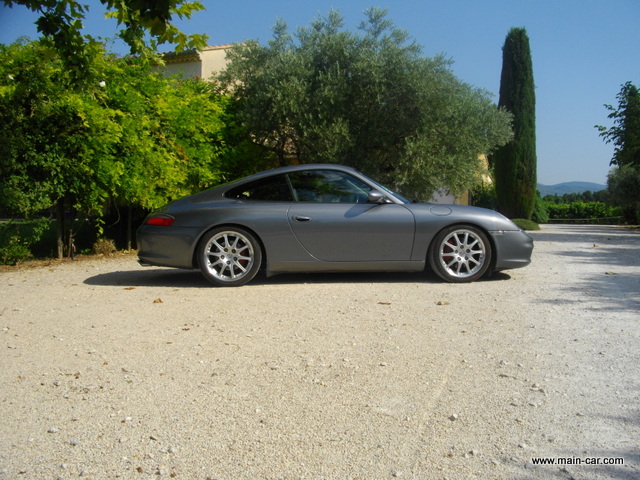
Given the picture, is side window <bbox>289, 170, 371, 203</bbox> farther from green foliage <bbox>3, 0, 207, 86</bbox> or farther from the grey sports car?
green foliage <bbox>3, 0, 207, 86</bbox>

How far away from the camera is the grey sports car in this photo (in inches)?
271

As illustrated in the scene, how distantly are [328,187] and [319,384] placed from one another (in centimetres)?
387

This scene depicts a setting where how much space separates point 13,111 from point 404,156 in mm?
8255

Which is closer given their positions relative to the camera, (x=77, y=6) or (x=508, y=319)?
(x=508, y=319)

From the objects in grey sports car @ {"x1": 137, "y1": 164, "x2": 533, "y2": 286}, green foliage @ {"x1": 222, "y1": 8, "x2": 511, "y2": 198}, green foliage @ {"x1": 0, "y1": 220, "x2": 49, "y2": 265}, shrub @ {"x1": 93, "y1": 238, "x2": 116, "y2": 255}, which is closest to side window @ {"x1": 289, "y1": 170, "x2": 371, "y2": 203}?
grey sports car @ {"x1": 137, "y1": 164, "x2": 533, "y2": 286}

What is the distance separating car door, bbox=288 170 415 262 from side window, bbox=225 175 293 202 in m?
0.24

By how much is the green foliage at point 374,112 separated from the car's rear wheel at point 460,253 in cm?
684

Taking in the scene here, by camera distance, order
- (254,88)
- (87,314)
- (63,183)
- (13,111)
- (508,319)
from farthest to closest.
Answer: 1. (254,88)
2. (63,183)
3. (13,111)
4. (87,314)
5. (508,319)

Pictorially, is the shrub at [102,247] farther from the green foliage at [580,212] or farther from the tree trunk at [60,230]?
the green foliage at [580,212]

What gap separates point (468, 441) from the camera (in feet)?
9.30

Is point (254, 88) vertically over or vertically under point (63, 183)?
over

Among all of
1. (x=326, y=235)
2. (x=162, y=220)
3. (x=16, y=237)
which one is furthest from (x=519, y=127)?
(x=162, y=220)

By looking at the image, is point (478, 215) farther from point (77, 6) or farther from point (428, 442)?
point (77, 6)

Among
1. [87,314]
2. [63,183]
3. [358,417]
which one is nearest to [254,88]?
[63,183]
